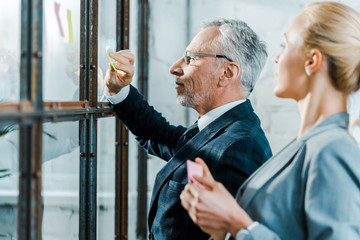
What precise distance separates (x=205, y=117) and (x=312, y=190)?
671 millimetres

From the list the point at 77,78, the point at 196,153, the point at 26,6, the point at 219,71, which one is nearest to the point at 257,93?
the point at 219,71

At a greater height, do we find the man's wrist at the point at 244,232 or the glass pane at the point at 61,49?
the glass pane at the point at 61,49

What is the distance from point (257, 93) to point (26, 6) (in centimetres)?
146

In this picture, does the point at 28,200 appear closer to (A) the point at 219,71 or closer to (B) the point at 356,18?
(B) the point at 356,18

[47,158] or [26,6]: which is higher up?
[26,6]

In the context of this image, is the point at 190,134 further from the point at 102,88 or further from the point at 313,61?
the point at 313,61

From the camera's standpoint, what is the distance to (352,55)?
0.78m

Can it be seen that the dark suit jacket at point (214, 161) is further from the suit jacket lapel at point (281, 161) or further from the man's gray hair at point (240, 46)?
the suit jacket lapel at point (281, 161)

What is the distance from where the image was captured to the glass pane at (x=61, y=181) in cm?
108

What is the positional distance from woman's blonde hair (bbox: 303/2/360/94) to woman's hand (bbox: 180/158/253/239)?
30cm

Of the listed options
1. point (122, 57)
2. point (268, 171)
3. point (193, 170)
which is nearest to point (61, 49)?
point (122, 57)

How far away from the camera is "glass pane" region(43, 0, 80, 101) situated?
38.4 inches

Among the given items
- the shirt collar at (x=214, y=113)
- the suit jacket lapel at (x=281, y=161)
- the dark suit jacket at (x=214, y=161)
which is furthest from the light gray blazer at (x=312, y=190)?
the shirt collar at (x=214, y=113)

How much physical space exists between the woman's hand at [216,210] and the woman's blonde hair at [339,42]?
305mm
